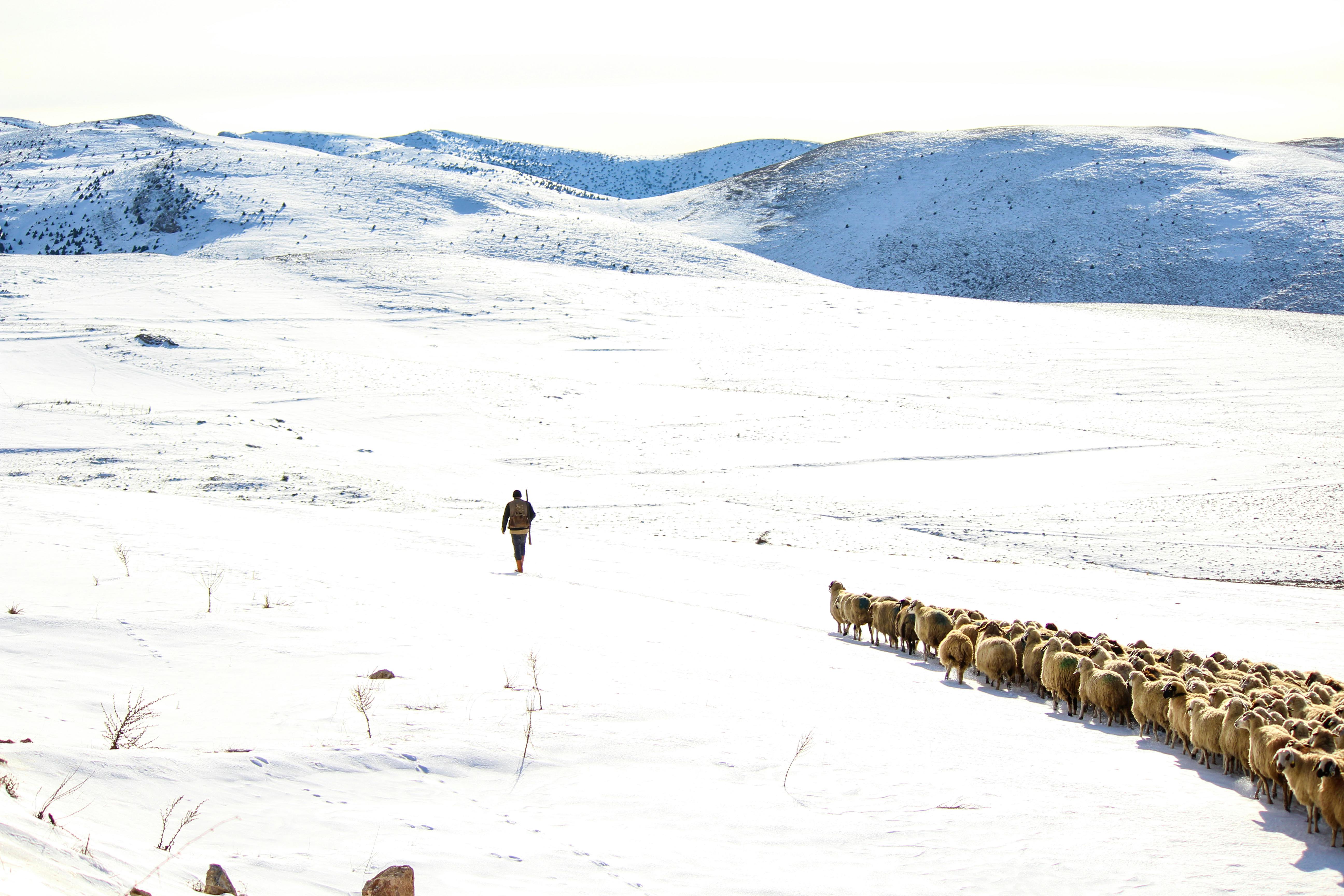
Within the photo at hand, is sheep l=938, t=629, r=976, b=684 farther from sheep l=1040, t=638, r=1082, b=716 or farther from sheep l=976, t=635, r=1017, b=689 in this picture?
sheep l=1040, t=638, r=1082, b=716

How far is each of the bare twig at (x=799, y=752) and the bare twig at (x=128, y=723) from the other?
4201mm

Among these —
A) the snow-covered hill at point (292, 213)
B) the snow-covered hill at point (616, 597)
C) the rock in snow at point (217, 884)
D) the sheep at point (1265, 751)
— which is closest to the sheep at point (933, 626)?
the snow-covered hill at point (616, 597)

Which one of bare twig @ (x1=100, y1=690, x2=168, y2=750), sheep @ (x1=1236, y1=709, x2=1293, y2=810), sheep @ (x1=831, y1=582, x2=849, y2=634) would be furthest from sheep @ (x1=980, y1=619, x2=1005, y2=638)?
bare twig @ (x1=100, y1=690, x2=168, y2=750)

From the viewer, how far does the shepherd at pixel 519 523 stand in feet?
49.7

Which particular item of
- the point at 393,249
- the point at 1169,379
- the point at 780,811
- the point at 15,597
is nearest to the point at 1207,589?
the point at 780,811

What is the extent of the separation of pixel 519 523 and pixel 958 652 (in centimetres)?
720

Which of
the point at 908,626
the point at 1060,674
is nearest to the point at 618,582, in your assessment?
the point at 908,626

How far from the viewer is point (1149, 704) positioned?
30.2 feet

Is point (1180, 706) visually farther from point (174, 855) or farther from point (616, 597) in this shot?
point (174, 855)

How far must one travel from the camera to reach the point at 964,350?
46.5m

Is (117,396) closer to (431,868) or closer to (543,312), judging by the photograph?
(543,312)

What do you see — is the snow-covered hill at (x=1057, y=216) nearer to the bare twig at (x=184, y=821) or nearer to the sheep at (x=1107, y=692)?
the sheep at (x=1107, y=692)

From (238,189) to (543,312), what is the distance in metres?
44.8

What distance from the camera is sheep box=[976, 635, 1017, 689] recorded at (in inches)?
428
